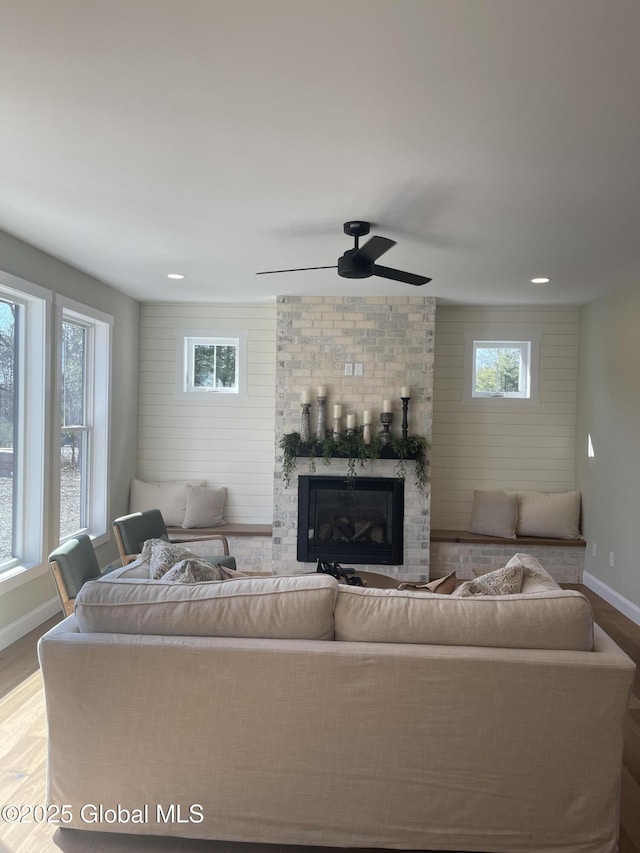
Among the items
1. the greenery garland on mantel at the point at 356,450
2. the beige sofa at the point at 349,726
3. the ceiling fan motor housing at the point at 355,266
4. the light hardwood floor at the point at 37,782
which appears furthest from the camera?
the greenery garland on mantel at the point at 356,450

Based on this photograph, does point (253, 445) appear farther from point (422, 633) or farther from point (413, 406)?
point (422, 633)

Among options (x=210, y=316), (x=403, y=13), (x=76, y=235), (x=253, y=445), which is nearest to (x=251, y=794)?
(x=403, y=13)

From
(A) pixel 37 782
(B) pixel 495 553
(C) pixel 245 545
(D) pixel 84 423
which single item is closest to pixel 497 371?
(B) pixel 495 553

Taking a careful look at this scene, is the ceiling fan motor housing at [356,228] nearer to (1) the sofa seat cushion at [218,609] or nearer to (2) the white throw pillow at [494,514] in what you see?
(1) the sofa seat cushion at [218,609]

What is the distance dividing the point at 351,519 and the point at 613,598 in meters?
2.34

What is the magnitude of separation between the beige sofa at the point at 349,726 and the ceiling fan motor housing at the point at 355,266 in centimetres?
200

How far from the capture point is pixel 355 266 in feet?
12.0

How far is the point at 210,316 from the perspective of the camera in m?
6.77

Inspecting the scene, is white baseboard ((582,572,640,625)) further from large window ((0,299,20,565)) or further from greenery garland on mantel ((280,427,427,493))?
large window ((0,299,20,565))

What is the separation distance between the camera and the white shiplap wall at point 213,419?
266 inches

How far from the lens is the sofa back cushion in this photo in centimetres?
223

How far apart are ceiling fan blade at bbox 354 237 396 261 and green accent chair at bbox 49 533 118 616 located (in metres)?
2.25

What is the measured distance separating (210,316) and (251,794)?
5228 mm

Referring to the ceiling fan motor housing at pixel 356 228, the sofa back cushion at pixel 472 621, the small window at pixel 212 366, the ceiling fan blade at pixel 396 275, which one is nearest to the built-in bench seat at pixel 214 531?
the small window at pixel 212 366
